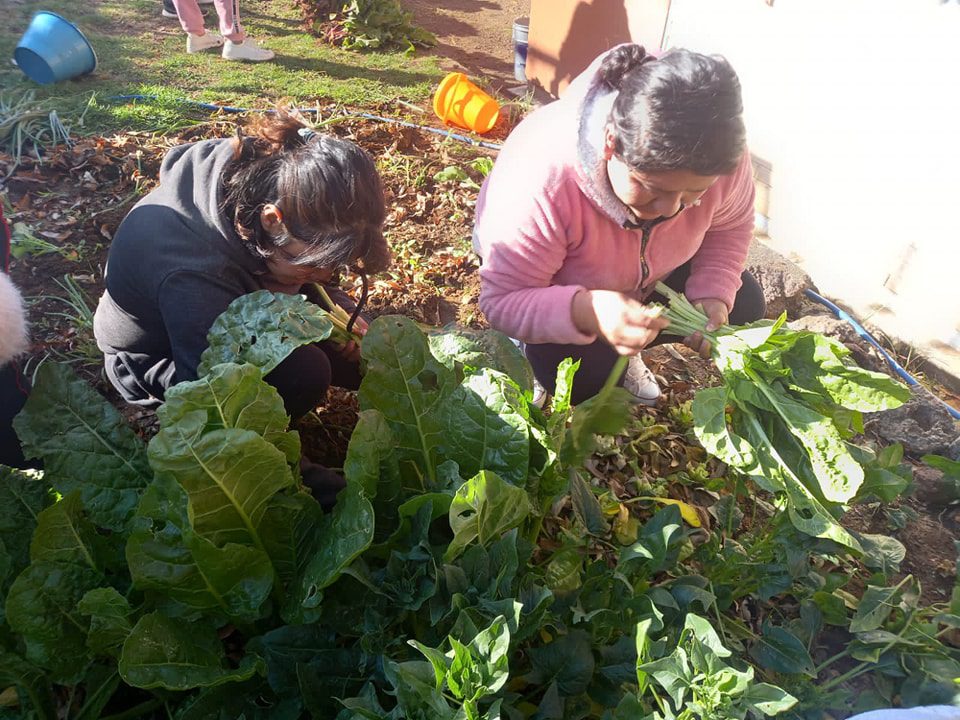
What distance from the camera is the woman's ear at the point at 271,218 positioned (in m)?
1.90

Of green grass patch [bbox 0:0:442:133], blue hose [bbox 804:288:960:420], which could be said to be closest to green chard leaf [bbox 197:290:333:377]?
blue hose [bbox 804:288:960:420]

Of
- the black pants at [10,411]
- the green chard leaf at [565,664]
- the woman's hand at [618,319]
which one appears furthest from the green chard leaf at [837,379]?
the black pants at [10,411]

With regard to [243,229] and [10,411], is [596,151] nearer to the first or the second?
[243,229]

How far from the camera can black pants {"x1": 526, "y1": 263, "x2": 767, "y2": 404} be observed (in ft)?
8.39

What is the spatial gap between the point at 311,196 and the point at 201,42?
454 centimetres

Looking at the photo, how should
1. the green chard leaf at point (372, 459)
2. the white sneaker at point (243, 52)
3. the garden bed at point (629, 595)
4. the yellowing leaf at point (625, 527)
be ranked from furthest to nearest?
the white sneaker at point (243, 52) → the yellowing leaf at point (625, 527) → the green chard leaf at point (372, 459) → the garden bed at point (629, 595)

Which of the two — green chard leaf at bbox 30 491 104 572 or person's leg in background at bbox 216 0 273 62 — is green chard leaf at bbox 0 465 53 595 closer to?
green chard leaf at bbox 30 491 104 572

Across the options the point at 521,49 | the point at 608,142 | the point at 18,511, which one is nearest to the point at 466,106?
the point at 521,49

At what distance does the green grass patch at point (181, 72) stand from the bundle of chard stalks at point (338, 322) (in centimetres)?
233

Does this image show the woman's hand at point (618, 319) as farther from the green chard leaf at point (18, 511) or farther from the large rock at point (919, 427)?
the green chard leaf at point (18, 511)

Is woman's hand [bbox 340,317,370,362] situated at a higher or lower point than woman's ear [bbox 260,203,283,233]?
lower

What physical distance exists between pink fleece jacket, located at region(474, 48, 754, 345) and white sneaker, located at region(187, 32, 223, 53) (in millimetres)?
4170

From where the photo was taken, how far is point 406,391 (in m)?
1.77

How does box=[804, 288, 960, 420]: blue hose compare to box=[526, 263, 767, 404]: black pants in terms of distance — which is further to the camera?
box=[804, 288, 960, 420]: blue hose
